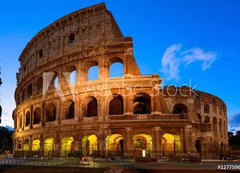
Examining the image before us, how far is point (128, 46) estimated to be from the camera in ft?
101

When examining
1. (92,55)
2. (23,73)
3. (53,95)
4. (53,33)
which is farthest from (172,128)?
(23,73)

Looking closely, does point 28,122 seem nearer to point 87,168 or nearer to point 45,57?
point 45,57

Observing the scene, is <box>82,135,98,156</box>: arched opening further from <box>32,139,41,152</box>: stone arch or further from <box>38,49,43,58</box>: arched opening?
<box>38,49,43,58</box>: arched opening

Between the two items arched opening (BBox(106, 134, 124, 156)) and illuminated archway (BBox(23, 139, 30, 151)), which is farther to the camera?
illuminated archway (BBox(23, 139, 30, 151))

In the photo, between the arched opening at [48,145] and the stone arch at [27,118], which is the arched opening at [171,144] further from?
the stone arch at [27,118]

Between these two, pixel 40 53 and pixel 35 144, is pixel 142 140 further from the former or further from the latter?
pixel 40 53

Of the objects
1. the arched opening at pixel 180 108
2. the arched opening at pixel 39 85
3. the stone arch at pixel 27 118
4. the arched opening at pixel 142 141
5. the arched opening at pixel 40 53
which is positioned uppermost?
the arched opening at pixel 40 53

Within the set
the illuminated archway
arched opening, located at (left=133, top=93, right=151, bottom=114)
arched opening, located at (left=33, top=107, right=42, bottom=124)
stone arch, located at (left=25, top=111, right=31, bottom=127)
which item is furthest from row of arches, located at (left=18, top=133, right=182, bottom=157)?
stone arch, located at (left=25, top=111, right=31, bottom=127)

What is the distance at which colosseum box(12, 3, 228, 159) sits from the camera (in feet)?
92.3

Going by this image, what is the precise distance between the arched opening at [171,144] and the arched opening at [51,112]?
1403 centimetres

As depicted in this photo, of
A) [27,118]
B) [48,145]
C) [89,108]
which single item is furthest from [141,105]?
[27,118]

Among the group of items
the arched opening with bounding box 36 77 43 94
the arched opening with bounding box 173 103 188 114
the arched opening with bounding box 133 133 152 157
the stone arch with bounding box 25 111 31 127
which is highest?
the arched opening with bounding box 36 77 43 94

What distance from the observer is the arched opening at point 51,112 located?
34844mm

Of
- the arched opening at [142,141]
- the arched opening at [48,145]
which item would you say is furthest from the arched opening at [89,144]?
the arched opening at [48,145]
